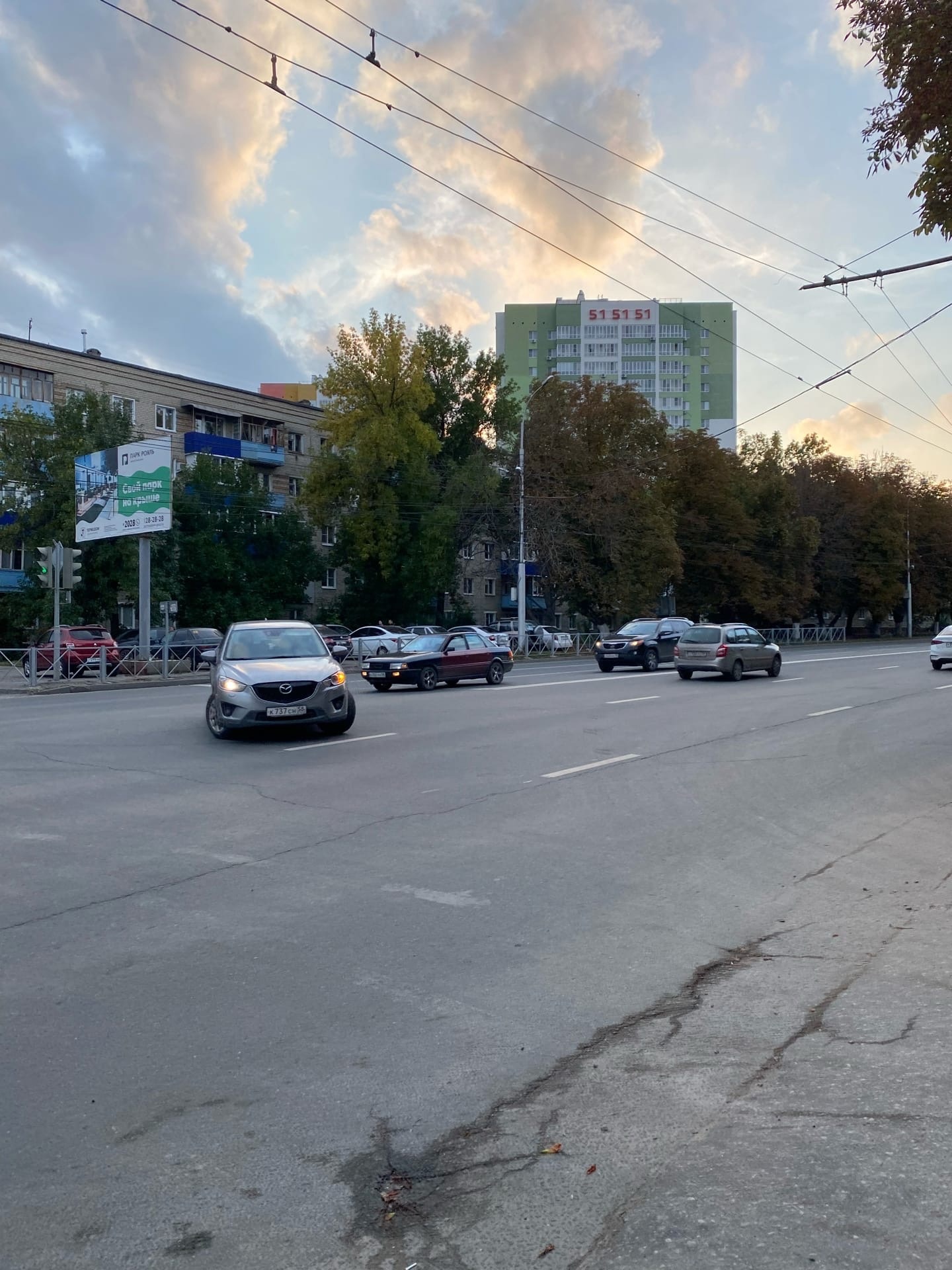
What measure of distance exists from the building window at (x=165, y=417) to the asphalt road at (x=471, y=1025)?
170 ft

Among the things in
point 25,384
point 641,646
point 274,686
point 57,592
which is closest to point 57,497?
point 25,384

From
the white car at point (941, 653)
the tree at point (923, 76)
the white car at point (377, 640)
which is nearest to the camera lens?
the tree at point (923, 76)

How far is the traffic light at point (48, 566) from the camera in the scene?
96.2 feet

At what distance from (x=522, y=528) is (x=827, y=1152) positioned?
4470 cm

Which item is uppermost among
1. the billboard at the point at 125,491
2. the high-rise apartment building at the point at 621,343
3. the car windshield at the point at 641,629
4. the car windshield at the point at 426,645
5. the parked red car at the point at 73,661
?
the high-rise apartment building at the point at 621,343

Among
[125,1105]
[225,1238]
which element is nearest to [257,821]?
[125,1105]

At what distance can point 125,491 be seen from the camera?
34.3 metres

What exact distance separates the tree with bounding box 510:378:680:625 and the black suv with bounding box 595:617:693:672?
18.1 m

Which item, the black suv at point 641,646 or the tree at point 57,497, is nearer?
the black suv at point 641,646

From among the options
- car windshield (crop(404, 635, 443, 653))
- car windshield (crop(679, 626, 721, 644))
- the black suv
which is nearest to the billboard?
car windshield (crop(404, 635, 443, 653))

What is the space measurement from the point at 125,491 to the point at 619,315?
110071 mm

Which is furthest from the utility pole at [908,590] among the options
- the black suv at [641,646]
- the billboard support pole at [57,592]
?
the billboard support pole at [57,592]

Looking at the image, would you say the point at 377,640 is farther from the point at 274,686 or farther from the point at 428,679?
the point at 274,686

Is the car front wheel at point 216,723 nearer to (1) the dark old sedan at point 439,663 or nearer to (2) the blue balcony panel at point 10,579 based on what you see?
(1) the dark old sedan at point 439,663
